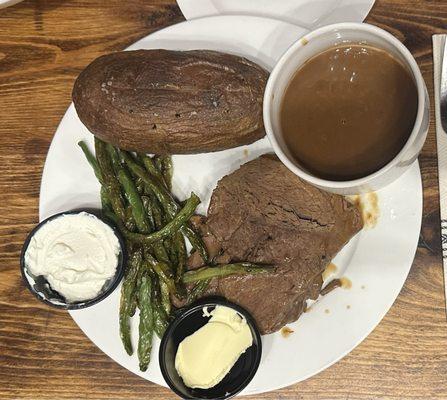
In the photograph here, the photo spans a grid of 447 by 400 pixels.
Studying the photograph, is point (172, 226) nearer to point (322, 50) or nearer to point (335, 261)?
point (335, 261)

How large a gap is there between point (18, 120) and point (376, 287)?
139 centimetres

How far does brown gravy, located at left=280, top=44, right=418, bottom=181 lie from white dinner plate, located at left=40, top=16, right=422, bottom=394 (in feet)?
0.93

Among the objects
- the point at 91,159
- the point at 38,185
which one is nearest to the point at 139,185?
the point at 91,159

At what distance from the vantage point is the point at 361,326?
2025mm

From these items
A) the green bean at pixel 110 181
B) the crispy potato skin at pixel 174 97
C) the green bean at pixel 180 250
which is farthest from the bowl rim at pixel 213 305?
the crispy potato skin at pixel 174 97

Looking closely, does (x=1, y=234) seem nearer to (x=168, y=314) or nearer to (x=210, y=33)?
(x=168, y=314)

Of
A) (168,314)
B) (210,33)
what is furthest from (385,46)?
(168,314)

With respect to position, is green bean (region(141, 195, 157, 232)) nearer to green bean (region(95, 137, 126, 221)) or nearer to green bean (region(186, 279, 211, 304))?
green bean (region(95, 137, 126, 221))

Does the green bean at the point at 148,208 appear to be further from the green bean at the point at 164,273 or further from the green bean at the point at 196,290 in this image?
the green bean at the point at 196,290

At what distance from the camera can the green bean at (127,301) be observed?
211 centimetres

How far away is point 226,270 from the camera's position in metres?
2.05

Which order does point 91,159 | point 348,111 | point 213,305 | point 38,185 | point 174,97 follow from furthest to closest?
point 38,185 < point 91,159 < point 213,305 < point 174,97 < point 348,111

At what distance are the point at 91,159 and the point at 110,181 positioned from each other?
103 mm

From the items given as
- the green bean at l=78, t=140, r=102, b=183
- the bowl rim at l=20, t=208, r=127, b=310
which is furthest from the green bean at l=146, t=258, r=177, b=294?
the green bean at l=78, t=140, r=102, b=183
